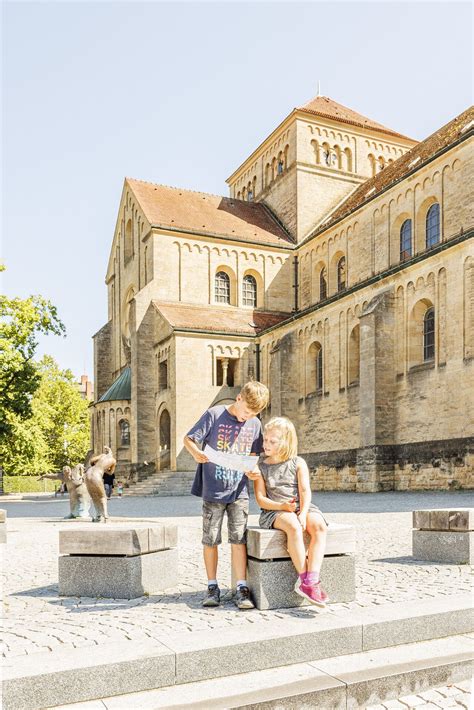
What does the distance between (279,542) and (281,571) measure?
22cm

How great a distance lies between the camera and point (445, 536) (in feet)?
23.9

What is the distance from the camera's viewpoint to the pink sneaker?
4641 mm

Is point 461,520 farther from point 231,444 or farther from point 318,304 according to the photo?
point 318,304

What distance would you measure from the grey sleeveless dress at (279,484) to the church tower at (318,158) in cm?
3382

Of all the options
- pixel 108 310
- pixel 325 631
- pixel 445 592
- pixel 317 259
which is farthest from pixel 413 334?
pixel 108 310

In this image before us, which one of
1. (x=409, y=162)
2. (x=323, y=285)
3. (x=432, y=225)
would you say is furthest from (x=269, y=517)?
(x=323, y=285)

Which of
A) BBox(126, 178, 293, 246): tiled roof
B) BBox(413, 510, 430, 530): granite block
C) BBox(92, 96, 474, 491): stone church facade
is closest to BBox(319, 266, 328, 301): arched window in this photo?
BBox(92, 96, 474, 491): stone church facade

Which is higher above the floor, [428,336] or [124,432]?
[428,336]

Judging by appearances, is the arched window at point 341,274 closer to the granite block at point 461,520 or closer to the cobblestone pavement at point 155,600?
the cobblestone pavement at point 155,600

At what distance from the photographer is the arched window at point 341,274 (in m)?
33.3

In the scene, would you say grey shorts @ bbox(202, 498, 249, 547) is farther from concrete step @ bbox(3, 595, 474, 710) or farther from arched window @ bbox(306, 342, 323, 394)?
arched window @ bbox(306, 342, 323, 394)

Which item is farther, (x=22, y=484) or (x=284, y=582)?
(x=22, y=484)

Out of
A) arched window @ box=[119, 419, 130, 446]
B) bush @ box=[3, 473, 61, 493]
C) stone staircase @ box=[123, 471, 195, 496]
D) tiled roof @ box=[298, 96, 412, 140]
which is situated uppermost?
tiled roof @ box=[298, 96, 412, 140]

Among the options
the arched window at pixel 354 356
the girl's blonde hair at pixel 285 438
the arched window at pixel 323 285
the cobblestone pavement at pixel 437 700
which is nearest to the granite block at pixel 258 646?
the cobblestone pavement at pixel 437 700
